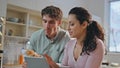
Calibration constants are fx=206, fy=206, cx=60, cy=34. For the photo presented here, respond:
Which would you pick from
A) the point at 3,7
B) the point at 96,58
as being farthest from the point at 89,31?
the point at 3,7

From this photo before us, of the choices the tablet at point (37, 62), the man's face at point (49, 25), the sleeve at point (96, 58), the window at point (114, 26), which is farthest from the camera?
the window at point (114, 26)

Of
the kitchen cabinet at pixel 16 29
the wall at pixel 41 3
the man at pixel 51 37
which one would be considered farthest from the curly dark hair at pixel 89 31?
the kitchen cabinet at pixel 16 29

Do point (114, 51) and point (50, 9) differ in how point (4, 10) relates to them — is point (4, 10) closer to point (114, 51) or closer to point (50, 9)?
point (50, 9)

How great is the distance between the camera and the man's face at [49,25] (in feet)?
4.53

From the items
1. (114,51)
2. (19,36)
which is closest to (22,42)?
(19,36)

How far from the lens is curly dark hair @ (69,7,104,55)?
1.20 m

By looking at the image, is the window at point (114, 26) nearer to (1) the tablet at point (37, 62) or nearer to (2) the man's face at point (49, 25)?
(2) the man's face at point (49, 25)

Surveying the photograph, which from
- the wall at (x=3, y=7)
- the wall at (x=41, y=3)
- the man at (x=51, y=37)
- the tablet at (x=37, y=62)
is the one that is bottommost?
the tablet at (x=37, y=62)

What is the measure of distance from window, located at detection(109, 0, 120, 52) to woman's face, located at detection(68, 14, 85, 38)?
410 centimetres

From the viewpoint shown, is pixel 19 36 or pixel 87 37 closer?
pixel 87 37

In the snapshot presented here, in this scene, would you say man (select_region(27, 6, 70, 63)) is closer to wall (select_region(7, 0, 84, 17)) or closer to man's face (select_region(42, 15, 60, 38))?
man's face (select_region(42, 15, 60, 38))

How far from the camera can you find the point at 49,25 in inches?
54.9

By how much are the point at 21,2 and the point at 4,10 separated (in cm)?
38

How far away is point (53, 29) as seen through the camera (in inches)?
56.9
